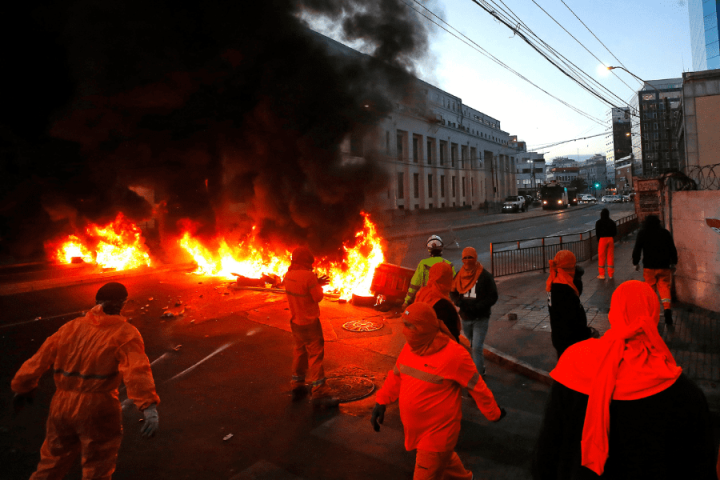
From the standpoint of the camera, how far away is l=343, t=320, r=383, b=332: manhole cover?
26.2ft

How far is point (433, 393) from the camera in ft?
8.80

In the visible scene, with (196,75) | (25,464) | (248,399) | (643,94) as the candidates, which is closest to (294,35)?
(196,75)

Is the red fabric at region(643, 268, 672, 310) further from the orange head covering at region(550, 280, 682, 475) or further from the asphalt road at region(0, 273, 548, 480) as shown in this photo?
the orange head covering at region(550, 280, 682, 475)

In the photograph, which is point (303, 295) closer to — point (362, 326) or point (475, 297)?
point (475, 297)

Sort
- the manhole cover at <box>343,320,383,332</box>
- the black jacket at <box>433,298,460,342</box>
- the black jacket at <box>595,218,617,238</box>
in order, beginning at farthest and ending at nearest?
the black jacket at <box>595,218,617,238</box> → the manhole cover at <box>343,320,383,332</box> → the black jacket at <box>433,298,460,342</box>

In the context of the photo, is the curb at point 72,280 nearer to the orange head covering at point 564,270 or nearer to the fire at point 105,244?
the fire at point 105,244

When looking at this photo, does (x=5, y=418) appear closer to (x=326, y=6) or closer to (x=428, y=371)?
(x=428, y=371)

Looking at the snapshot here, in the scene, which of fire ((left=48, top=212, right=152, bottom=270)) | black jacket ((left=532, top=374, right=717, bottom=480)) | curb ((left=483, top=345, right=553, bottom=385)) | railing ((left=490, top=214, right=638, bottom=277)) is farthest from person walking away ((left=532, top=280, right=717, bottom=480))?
fire ((left=48, top=212, right=152, bottom=270))

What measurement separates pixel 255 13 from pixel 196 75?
272 centimetres

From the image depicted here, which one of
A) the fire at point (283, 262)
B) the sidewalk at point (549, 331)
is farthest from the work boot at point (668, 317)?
the fire at point (283, 262)

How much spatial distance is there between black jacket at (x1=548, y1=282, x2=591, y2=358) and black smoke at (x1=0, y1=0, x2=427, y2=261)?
886 cm

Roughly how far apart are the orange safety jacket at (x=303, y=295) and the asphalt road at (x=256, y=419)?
95 cm

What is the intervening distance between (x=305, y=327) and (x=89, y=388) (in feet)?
8.29

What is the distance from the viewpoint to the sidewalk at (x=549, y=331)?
5.40 metres
